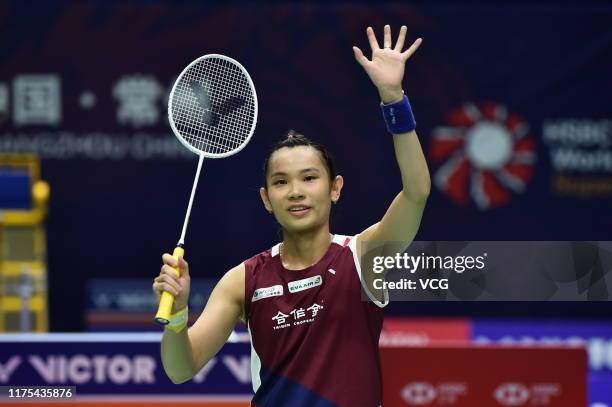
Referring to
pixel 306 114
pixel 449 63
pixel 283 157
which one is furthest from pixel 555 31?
pixel 283 157

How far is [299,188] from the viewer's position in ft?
13.8

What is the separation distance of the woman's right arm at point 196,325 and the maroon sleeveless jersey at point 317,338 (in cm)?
8

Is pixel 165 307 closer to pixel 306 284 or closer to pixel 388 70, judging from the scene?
pixel 306 284

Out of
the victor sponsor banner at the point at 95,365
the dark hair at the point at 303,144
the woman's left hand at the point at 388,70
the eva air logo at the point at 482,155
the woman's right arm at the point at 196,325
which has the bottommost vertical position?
the victor sponsor banner at the point at 95,365

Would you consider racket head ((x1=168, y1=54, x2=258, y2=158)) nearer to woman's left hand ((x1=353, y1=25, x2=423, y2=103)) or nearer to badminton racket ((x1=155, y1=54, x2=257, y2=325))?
badminton racket ((x1=155, y1=54, x2=257, y2=325))

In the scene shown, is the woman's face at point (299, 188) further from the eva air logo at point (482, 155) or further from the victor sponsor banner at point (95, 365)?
the eva air logo at point (482, 155)


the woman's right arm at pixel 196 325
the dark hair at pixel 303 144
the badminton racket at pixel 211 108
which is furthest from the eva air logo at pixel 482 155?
the woman's right arm at pixel 196 325

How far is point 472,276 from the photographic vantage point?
267 inches

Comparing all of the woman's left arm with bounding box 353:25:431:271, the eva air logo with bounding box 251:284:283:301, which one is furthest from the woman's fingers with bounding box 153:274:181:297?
the woman's left arm with bounding box 353:25:431:271

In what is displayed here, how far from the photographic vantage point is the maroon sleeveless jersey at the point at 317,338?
414cm

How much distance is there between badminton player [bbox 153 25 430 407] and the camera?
413 centimetres

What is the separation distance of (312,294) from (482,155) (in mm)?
6223

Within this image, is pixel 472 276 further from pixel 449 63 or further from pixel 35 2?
pixel 35 2

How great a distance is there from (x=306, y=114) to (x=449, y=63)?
110 cm
